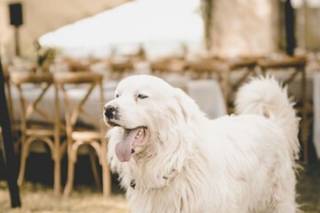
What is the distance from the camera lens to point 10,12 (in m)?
9.14

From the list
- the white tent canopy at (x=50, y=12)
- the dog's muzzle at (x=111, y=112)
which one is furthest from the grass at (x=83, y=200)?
the white tent canopy at (x=50, y=12)

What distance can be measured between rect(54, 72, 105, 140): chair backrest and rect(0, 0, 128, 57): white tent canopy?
186cm

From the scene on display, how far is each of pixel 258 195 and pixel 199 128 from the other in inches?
26.4

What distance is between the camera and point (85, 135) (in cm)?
617

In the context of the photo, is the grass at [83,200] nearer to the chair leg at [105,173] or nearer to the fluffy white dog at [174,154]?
the chair leg at [105,173]

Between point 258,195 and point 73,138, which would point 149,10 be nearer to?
point 73,138

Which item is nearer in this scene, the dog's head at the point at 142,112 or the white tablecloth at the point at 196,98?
the dog's head at the point at 142,112

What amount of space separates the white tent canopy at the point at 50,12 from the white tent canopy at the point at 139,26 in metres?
10.6

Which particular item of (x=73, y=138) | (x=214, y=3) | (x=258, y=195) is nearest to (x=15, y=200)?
(x=73, y=138)

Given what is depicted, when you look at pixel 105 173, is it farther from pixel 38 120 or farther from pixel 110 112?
pixel 110 112

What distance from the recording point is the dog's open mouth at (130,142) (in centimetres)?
310

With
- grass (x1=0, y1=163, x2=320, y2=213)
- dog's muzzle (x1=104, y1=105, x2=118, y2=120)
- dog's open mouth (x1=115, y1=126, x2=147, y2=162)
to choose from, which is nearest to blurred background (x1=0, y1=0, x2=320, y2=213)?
grass (x1=0, y1=163, x2=320, y2=213)

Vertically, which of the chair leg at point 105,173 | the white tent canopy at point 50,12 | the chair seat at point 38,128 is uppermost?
the white tent canopy at point 50,12

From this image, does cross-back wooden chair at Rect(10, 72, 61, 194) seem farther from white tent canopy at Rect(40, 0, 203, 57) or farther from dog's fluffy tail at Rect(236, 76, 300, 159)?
white tent canopy at Rect(40, 0, 203, 57)
